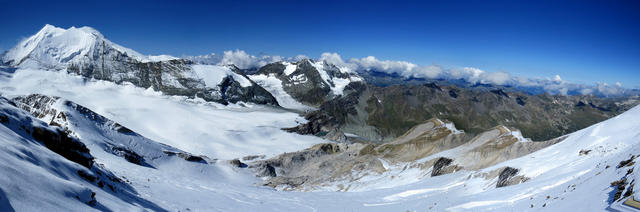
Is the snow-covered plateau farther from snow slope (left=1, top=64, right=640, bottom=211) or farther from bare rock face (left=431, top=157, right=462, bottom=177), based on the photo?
bare rock face (left=431, top=157, right=462, bottom=177)

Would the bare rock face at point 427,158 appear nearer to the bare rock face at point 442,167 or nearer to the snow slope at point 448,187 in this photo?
the bare rock face at point 442,167

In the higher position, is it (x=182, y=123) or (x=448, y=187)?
(x=448, y=187)

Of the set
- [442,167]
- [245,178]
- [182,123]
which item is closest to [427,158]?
[442,167]

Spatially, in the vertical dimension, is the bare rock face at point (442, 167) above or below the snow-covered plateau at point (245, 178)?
below

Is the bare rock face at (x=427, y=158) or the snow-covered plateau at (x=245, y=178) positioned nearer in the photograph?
the snow-covered plateau at (x=245, y=178)

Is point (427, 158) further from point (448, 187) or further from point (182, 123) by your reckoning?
point (182, 123)

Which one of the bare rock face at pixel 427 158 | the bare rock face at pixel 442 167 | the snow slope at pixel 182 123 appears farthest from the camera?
the snow slope at pixel 182 123

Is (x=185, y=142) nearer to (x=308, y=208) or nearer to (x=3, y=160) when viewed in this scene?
(x=308, y=208)

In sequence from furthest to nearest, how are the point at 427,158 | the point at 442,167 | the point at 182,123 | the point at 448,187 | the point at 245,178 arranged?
the point at 182,123
the point at 245,178
the point at 427,158
the point at 442,167
the point at 448,187

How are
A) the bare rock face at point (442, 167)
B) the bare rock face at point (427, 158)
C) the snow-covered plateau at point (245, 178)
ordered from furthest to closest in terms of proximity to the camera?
the bare rock face at point (427, 158) < the bare rock face at point (442, 167) < the snow-covered plateau at point (245, 178)

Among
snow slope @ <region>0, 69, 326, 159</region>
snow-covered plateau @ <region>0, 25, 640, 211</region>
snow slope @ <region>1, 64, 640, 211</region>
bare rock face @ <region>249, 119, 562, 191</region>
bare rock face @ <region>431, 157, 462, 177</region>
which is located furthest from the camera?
snow slope @ <region>0, 69, 326, 159</region>

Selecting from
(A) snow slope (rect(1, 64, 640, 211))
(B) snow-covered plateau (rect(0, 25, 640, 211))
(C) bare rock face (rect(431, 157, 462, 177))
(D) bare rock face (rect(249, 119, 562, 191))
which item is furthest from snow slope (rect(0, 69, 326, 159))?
(C) bare rock face (rect(431, 157, 462, 177))

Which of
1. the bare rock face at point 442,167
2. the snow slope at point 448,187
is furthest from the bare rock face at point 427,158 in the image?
the snow slope at point 448,187
